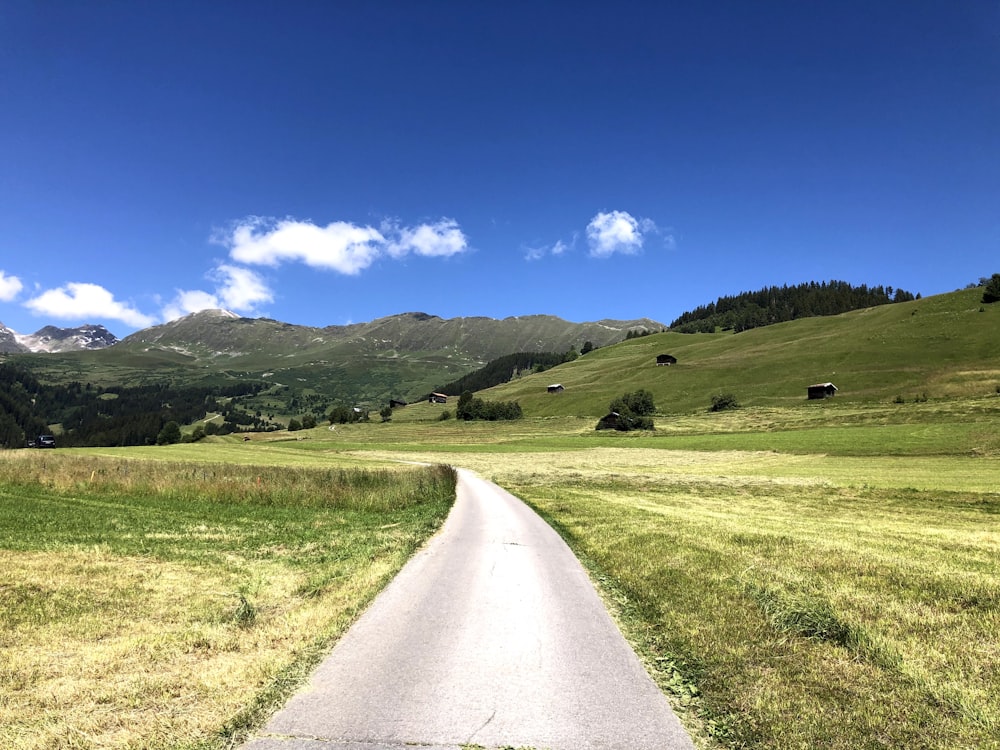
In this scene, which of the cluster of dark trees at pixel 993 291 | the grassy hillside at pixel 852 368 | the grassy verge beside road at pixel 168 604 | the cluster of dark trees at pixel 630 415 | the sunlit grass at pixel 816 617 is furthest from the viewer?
the cluster of dark trees at pixel 993 291

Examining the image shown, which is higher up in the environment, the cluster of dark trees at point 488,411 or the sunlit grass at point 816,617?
the cluster of dark trees at point 488,411

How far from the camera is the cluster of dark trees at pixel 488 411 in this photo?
6196 inches

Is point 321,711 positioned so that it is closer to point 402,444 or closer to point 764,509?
point 764,509

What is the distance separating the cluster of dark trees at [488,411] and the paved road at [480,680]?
144180 mm

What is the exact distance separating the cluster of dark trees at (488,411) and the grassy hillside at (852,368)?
6.80m

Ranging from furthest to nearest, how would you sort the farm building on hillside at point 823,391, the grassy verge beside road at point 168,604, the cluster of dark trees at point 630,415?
the farm building on hillside at point 823,391, the cluster of dark trees at point 630,415, the grassy verge beside road at point 168,604

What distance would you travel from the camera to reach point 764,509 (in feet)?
94.2

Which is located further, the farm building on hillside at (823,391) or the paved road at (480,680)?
the farm building on hillside at (823,391)

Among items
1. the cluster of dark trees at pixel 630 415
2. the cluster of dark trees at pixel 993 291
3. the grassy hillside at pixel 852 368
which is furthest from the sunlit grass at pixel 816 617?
the cluster of dark trees at pixel 993 291

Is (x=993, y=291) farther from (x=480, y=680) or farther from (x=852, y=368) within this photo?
(x=480, y=680)

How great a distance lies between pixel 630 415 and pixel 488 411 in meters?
52.9

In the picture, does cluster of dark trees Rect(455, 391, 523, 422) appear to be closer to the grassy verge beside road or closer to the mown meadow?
the mown meadow

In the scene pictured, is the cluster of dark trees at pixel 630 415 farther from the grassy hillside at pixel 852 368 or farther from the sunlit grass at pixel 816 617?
the sunlit grass at pixel 816 617

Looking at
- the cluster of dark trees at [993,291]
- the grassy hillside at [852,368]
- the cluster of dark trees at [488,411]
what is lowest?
the cluster of dark trees at [488,411]
